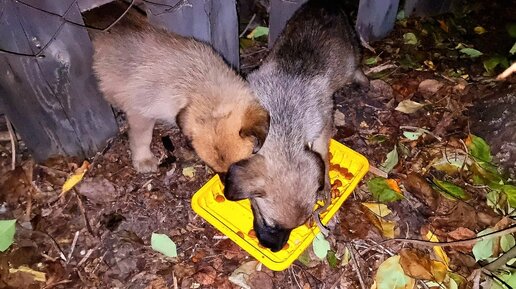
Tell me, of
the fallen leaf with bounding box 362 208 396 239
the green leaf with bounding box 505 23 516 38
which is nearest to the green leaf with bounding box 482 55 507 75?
the green leaf with bounding box 505 23 516 38

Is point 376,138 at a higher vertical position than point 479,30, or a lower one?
lower

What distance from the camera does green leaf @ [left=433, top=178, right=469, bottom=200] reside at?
14.1 ft

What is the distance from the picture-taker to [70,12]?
3.52m

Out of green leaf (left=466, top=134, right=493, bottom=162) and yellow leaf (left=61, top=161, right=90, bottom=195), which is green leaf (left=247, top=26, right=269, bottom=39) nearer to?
yellow leaf (left=61, top=161, right=90, bottom=195)

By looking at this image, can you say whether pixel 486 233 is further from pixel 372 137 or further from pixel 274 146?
pixel 274 146

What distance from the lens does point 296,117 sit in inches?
162

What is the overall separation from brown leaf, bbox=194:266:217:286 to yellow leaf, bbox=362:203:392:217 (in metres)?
1.44

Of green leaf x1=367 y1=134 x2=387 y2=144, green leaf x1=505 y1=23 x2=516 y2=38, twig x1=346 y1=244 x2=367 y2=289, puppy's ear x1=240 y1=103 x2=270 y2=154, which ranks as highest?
puppy's ear x1=240 y1=103 x2=270 y2=154

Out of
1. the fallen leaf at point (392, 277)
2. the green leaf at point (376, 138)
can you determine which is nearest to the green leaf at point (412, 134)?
the green leaf at point (376, 138)

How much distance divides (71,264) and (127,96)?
1426 mm

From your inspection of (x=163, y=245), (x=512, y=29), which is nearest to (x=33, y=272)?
(x=163, y=245)

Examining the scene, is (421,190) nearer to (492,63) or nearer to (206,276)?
(492,63)

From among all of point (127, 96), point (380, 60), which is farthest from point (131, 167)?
point (380, 60)

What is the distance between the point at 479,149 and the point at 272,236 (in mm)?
2229
